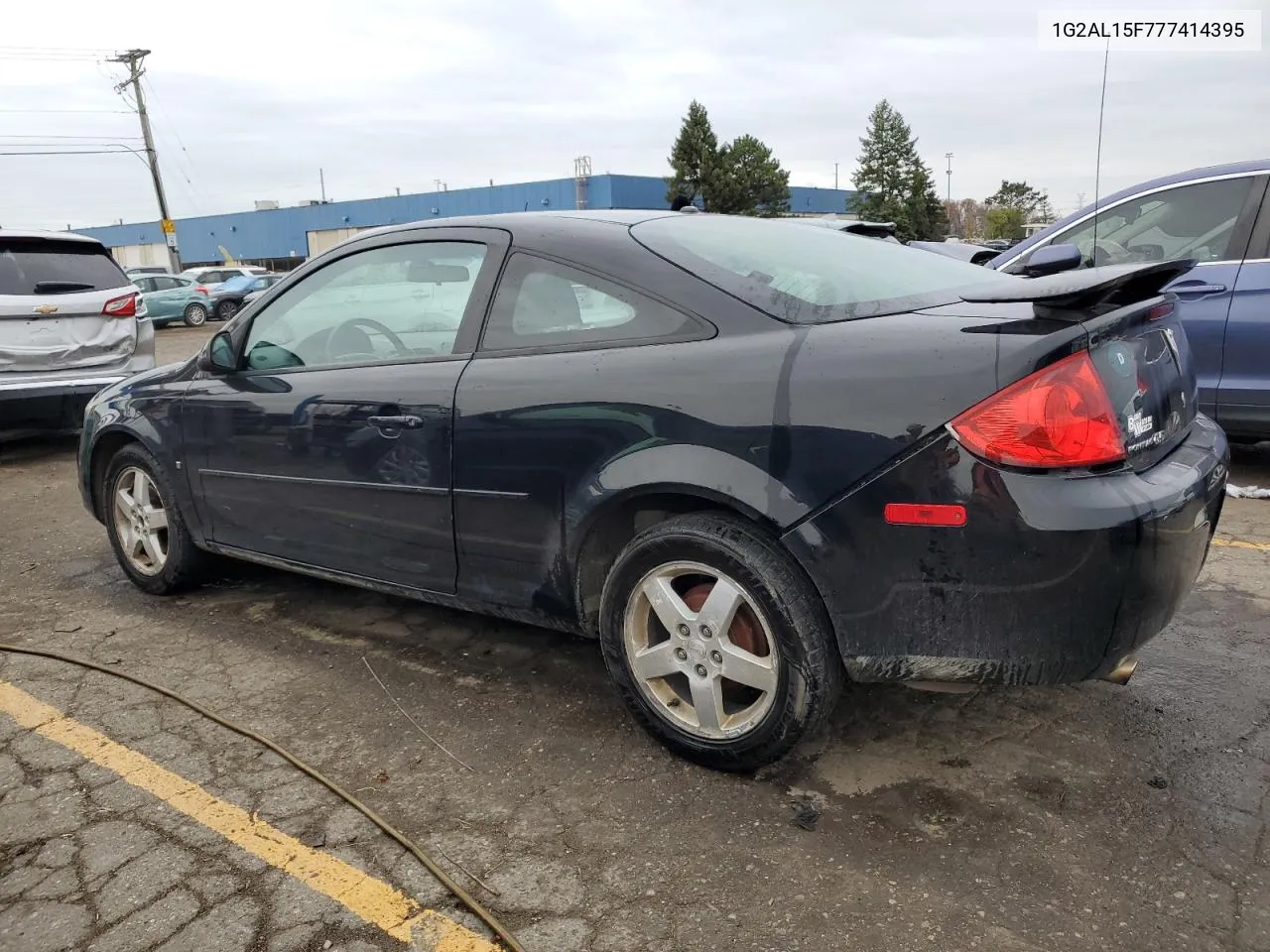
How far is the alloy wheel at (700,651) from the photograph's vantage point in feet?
7.97

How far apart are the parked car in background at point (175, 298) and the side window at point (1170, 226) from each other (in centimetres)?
2410

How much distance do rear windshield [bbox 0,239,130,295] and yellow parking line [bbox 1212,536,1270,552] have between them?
7709 mm

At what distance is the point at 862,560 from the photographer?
222 cm

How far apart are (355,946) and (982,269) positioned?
8.71ft

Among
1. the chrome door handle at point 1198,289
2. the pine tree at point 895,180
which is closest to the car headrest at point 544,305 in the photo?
the chrome door handle at point 1198,289

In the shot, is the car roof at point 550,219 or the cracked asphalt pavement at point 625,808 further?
the car roof at point 550,219

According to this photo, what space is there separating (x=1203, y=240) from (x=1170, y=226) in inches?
7.6

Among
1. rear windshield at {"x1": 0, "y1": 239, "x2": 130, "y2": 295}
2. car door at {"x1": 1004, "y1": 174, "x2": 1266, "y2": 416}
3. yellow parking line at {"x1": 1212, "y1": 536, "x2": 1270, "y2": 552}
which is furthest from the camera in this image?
rear windshield at {"x1": 0, "y1": 239, "x2": 130, "y2": 295}

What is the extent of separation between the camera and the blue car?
16.8 feet

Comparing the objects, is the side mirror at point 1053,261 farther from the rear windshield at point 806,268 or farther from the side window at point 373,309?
the side window at point 373,309

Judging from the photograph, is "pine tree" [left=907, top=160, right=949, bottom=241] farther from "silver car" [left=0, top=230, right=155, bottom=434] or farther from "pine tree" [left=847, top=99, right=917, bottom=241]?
"silver car" [left=0, top=230, right=155, bottom=434]

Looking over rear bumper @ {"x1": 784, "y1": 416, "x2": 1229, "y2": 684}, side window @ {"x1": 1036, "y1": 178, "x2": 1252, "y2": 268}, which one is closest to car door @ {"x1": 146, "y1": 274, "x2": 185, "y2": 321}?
side window @ {"x1": 1036, "y1": 178, "x2": 1252, "y2": 268}

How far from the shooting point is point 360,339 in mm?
3340

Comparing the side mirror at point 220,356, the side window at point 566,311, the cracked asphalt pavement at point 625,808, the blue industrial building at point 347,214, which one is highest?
the blue industrial building at point 347,214
